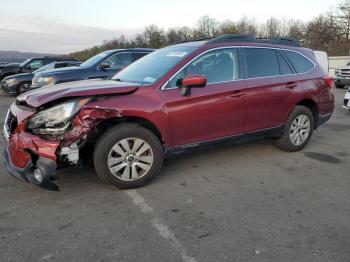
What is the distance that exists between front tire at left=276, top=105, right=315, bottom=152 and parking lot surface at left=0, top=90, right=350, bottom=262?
0.55 meters

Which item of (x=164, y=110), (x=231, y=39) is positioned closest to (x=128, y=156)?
(x=164, y=110)

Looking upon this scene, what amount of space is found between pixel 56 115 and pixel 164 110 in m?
1.20

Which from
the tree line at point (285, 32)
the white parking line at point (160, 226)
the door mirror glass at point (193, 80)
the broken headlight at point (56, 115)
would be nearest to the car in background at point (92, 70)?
the door mirror glass at point (193, 80)

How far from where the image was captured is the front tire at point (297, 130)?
5.72 m

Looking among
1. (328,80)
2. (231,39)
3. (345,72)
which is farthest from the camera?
(345,72)

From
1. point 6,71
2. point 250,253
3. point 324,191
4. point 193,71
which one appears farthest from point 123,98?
point 6,71

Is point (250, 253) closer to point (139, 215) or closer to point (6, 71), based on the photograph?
point (139, 215)

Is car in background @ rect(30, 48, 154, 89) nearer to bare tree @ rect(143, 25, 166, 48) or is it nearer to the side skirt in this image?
the side skirt

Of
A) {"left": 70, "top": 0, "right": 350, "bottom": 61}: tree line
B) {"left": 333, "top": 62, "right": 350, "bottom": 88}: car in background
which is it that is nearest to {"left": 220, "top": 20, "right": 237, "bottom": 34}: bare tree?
Result: {"left": 70, "top": 0, "right": 350, "bottom": 61}: tree line

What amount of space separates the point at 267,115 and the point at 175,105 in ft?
5.38

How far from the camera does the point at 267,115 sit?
5355 mm

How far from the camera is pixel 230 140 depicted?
504 cm

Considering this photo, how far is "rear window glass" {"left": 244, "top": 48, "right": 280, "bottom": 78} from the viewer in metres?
5.18

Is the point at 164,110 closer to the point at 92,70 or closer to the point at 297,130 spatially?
the point at 297,130
